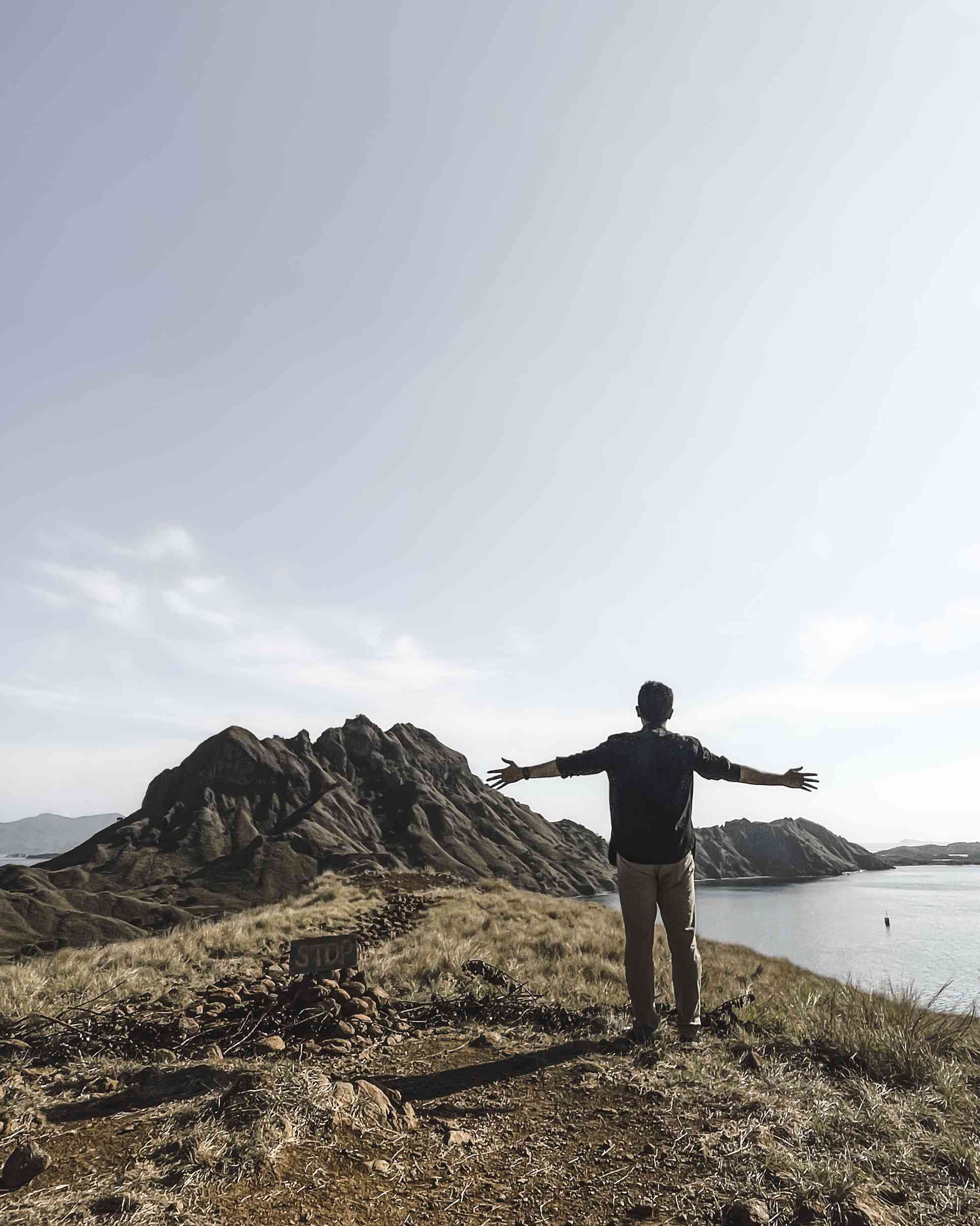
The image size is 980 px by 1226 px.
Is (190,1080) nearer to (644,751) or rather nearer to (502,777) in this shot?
(502,777)

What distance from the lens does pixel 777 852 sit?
17575cm

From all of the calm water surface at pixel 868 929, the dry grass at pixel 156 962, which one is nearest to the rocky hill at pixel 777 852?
the calm water surface at pixel 868 929

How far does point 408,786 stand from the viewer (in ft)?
354

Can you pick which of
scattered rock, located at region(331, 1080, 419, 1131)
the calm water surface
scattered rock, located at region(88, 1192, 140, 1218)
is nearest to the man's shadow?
scattered rock, located at region(331, 1080, 419, 1131)

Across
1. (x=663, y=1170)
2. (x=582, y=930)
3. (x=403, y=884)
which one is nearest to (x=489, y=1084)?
(x=663, y=1170)

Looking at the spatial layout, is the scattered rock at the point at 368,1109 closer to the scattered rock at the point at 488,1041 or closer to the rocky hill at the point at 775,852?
the scattered rock at the point at 488,1041

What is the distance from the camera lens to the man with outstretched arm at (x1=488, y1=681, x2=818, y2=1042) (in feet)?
16.9

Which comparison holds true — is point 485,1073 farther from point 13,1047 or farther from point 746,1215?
point 13,1047

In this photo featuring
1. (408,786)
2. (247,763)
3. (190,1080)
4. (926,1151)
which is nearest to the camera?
(926,1151)

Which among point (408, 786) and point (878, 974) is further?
point (408, 786)

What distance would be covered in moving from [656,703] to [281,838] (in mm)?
80463

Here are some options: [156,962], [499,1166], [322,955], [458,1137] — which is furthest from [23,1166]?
[156,962]

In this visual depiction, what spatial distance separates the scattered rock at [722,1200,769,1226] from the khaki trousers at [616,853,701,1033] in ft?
7.70

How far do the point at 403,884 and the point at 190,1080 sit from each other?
17954 mm
